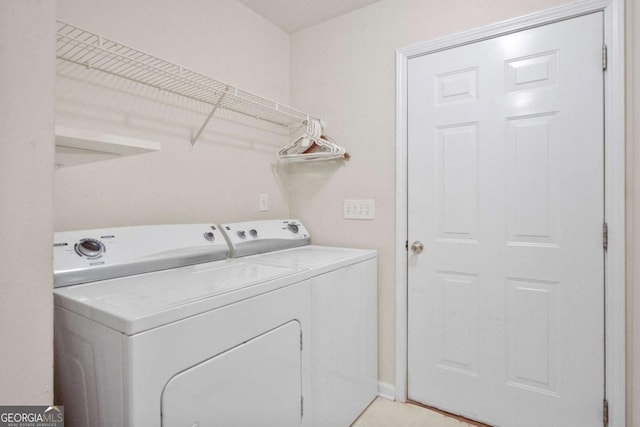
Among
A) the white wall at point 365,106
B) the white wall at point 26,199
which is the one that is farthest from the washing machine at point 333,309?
the white wall at point 26,199

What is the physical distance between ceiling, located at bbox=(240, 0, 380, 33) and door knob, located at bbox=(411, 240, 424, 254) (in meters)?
1.54

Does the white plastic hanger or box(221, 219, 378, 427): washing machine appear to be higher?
the white plastic hanger

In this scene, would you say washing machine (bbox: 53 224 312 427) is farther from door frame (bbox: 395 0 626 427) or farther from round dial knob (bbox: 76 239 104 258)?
door frame (bbox: 395 0 626 427)

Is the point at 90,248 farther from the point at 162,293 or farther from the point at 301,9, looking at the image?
the point at 301,9

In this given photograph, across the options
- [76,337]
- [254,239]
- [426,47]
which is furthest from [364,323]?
[426,47]

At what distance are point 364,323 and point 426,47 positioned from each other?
1648 millimetres

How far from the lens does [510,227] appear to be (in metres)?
1.67

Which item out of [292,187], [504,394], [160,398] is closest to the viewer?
[160,398]

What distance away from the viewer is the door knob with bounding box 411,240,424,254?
192cm

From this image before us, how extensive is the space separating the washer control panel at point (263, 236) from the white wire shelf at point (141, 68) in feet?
1.83

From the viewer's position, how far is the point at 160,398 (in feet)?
2.70

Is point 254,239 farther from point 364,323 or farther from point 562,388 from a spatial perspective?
point 562,388

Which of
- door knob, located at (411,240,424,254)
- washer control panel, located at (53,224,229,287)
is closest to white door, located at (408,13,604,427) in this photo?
door knob, located at (411,240,424,254)

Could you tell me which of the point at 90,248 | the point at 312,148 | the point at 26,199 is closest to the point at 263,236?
the point at 312,148
